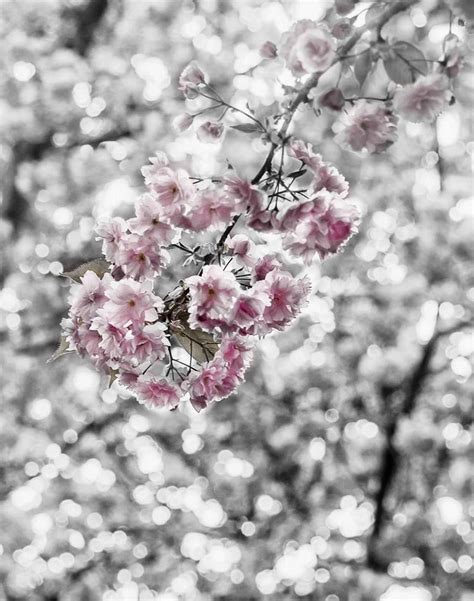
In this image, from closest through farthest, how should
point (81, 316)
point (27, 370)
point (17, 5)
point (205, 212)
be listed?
point (205, 212) → point (81, 316) → point (27, 370) → point (17, 5)

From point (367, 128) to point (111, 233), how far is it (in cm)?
49

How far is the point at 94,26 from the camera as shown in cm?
666

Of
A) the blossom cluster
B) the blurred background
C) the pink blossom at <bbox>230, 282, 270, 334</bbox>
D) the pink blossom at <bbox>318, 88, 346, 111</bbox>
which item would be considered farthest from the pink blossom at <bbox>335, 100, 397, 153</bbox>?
the blurred background

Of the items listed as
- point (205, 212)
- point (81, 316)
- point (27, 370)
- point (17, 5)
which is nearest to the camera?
point (205, 212)

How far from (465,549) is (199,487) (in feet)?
7.45

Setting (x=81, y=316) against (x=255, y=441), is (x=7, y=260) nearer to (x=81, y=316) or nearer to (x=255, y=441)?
(x=255, y=441)

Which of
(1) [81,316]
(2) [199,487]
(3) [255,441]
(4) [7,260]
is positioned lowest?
(2) [199,487]

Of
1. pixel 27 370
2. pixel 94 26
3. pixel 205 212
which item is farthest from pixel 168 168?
pixel 94 26

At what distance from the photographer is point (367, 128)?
136cm

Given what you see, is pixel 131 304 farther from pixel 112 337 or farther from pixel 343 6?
pixel 343 6

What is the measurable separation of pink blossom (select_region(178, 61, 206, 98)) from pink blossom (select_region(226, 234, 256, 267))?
11.4 inches

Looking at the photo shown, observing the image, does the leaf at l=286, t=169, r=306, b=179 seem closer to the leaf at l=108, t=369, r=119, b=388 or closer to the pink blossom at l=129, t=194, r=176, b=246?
the pink blossom at l=129, t=194, r=176, b=246

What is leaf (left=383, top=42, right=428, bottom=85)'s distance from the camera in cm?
123

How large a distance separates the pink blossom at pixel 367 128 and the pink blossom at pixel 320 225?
131mm
